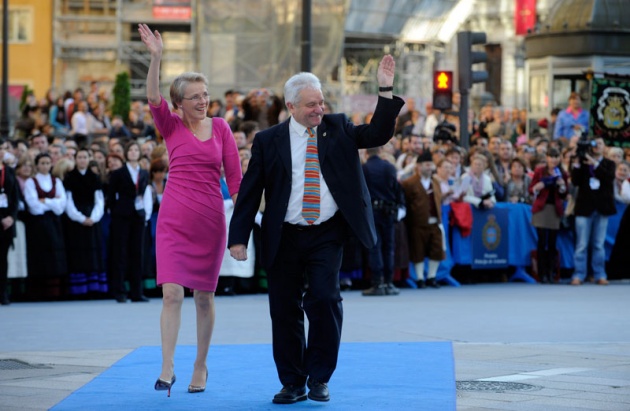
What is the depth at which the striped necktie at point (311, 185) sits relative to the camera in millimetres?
8422

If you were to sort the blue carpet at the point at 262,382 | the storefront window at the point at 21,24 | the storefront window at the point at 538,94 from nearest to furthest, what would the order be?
the blue carpet at the point at 262,382 → the storefront window at the point at 538,94 → the storefront window at the point at 21,24

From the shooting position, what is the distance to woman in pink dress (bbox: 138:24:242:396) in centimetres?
882

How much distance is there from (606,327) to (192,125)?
18.6ft

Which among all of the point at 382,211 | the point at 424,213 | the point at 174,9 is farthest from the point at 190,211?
the point at 174,9

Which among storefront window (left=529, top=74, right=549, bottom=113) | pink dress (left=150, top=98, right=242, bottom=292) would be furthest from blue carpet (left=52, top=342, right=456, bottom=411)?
storefront window (left=529, top=74, right=549, bottom=113)

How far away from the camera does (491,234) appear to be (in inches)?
770

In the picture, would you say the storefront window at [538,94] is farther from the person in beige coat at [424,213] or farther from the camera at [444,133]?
the person in beige coat at [424,213]

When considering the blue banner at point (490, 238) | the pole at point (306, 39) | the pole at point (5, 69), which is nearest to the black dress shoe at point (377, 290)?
the blue banner at point (490, 238)

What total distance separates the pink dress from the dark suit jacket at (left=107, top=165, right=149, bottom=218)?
738 centimetres

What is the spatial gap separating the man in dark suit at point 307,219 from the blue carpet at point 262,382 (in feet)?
0.97

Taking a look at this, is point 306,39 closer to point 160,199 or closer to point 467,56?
point 467,56

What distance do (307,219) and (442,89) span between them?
1325 cm

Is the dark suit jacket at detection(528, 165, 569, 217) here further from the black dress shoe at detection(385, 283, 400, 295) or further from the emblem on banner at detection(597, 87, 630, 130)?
the black dress shoe at detection(385, 283, 400, 295)

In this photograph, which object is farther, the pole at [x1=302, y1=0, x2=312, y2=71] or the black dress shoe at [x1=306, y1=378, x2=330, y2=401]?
the pole at [x1=302, y1=0, x2=312, y2=71]
